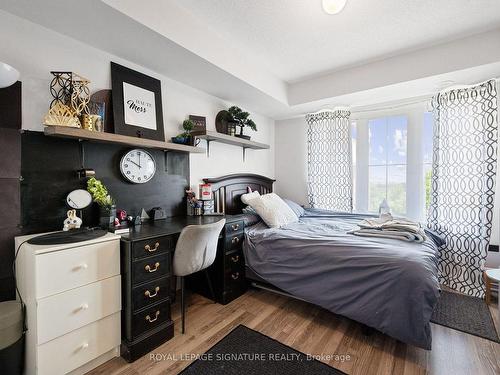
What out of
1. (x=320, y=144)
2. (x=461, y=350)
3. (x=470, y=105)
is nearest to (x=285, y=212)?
(x=320, y=144)

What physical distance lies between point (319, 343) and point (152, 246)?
4.59ft

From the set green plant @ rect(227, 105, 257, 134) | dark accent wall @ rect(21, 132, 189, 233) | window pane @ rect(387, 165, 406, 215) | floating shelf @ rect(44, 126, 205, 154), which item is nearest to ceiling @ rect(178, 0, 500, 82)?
green plant @ rect(227, 105, 257, 134)

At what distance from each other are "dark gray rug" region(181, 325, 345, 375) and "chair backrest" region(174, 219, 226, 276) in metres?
0.58

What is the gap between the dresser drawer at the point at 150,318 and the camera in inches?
60.8

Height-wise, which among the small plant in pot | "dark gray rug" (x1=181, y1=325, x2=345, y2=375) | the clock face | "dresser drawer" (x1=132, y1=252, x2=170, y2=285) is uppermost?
the small plant in pot

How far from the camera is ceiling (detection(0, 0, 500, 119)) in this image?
1.58 m

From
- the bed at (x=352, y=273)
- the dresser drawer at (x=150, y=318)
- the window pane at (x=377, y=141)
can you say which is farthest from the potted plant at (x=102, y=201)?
the window pane at (x=377, y=141)

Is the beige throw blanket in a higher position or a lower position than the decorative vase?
lower

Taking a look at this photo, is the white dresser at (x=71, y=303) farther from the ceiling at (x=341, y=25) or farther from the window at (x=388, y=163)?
the window at (x=388, y=163)

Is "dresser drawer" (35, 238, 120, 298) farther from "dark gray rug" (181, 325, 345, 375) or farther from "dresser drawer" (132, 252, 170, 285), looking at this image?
"dark gray rug" (181, 325, 345, 375)

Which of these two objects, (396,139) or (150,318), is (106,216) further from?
(396,139)

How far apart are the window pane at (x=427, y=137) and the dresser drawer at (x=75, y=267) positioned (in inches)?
135

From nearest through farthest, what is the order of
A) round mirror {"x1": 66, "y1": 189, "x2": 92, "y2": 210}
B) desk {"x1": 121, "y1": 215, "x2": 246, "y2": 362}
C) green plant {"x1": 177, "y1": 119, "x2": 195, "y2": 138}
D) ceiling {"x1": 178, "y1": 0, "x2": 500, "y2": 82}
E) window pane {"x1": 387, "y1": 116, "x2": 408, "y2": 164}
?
desk {"x1": 121, "y1": 215, "x2": 246, "y2": 362}
round mirror {"x1": 66, "y1": 189, "x2": 92, "y2": 210}
ceiling {"x1": 178, "y1": 0, "x2": 500, "y2": 82}
green plant {"x1": 177, "y1": 119, "x2": 195, "y2": 138}
window pane {"x1": 387, "y1": 116, "x2": 408, "y2": 164}

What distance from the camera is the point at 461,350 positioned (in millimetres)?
1634
